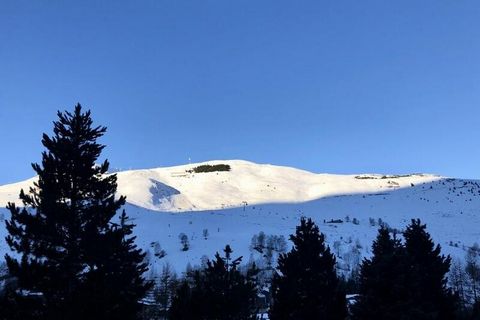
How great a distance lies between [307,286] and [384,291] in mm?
3841

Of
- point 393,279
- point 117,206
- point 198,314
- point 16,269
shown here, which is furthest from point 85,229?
point 393,279

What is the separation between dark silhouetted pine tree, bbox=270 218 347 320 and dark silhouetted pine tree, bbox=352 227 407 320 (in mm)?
1412

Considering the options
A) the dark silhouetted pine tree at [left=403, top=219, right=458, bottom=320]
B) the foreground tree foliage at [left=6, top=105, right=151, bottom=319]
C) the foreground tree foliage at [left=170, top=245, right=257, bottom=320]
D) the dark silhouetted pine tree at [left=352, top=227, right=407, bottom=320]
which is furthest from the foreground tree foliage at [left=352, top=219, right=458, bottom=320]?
the foreground tree foliage at [left=6, top=105, right=151, bottom=319]

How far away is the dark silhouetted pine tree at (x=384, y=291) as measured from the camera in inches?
849

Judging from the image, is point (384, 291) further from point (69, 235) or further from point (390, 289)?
point (69, 235)

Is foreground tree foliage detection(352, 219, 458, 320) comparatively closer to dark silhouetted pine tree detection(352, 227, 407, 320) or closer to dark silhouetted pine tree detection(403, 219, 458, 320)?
dark silhouetted pine tree detection(352, 227, 407, 320)

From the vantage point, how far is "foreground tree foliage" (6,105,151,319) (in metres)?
16.0

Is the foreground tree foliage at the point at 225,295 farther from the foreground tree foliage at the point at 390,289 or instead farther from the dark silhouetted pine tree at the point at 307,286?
the foreground tree foliage at the point at 390,289

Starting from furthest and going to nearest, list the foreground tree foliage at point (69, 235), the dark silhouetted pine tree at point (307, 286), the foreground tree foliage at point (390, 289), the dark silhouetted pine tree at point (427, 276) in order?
the dark silhouetted pine tree at point (427, 276) < the dark silhouetted pine tree at point (307, 286) < the foreground tree foliage at point (390, 289) < the foreground tree foliage at point (69, 235)

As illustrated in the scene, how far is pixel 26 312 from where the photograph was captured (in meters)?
16.3

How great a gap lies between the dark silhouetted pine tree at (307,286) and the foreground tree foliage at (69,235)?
8.04 m

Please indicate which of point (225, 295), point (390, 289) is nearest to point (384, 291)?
point (390, 289)

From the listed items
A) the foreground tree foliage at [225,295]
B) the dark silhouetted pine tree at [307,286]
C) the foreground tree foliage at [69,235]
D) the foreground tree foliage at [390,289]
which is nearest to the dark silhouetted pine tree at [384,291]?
the foreground tree foliage at [390,289]

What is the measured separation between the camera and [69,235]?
17.9m
